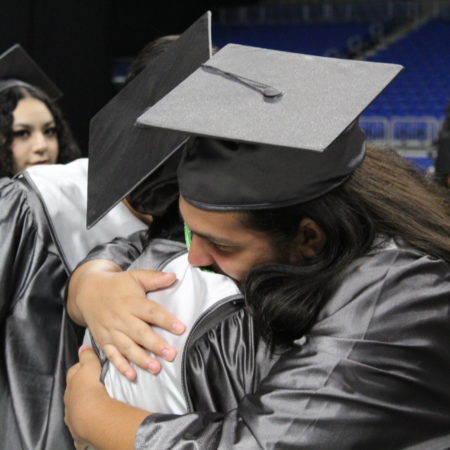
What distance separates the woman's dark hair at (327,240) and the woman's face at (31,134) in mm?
1671

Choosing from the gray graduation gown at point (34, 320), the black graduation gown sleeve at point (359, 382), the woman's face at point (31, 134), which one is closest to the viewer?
the black graduation gown sleeve at point (359, 382)

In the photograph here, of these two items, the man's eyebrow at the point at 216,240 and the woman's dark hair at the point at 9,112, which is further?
the woman's dark hair at the point at 9,112

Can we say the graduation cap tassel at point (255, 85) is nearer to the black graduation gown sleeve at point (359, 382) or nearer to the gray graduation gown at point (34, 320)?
the black graduation gown sleeve at point (359, 382)

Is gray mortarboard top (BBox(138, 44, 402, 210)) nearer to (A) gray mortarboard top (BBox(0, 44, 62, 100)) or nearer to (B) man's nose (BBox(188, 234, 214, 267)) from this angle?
(B) man's nose (BBox(188, 234, 214, 267))

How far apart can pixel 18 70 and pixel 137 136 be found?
4.34 ft

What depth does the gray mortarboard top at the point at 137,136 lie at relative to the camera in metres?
1.11

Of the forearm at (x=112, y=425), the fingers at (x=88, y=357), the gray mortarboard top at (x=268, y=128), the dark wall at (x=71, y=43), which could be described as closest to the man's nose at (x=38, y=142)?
the fingers at (x=88, y=357)

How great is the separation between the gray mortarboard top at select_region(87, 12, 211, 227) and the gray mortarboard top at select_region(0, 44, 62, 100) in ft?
3.66

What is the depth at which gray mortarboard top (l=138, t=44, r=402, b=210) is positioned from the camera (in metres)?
0.87

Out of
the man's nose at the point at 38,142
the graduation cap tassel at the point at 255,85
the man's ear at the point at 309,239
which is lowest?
the man's nose at the point at 38,142

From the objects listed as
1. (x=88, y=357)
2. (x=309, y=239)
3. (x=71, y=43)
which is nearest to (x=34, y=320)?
(x=88, y=357)

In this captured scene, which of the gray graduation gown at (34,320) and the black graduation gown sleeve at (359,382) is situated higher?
the black graduation gown sleeve at (359,382)

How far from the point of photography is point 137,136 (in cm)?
116

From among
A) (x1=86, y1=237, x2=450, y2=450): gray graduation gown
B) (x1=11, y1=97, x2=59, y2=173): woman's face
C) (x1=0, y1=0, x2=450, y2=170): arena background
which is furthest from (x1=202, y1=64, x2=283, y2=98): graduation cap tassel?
(x1=0, y1=0, x2=450, y2=170): arena background
